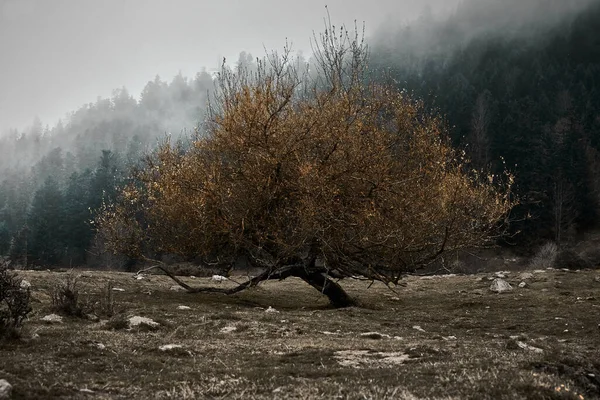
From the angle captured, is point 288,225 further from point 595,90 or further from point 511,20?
point 511,20

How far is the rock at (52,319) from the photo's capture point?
14.2 metres

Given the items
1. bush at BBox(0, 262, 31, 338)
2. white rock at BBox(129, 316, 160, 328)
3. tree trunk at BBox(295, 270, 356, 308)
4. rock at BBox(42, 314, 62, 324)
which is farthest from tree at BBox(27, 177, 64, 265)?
bush at BBox(0, 262, 31, 338)

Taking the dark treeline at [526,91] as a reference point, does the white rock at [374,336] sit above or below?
below

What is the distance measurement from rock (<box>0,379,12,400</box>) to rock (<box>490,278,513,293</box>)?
2669cm

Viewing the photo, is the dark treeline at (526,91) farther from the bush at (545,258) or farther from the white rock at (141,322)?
the white rock at (141,322)

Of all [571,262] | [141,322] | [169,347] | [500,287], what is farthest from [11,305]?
[571,262]

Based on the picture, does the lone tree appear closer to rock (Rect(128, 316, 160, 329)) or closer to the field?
the field

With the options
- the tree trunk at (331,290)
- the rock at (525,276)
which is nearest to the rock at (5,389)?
the tree trunk at (331,290)

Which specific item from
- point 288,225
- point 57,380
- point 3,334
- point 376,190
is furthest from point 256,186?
point 57,380

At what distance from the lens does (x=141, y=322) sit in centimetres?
1447

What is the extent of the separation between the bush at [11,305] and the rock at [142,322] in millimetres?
3292

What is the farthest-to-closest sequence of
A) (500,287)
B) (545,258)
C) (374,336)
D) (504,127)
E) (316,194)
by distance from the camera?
(504,127)
(545,258)
(500,287)
(316,194)
(374,336)

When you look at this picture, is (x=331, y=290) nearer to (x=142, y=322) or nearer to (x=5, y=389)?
(x=142, y=322)

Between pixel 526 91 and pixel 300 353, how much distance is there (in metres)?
130
